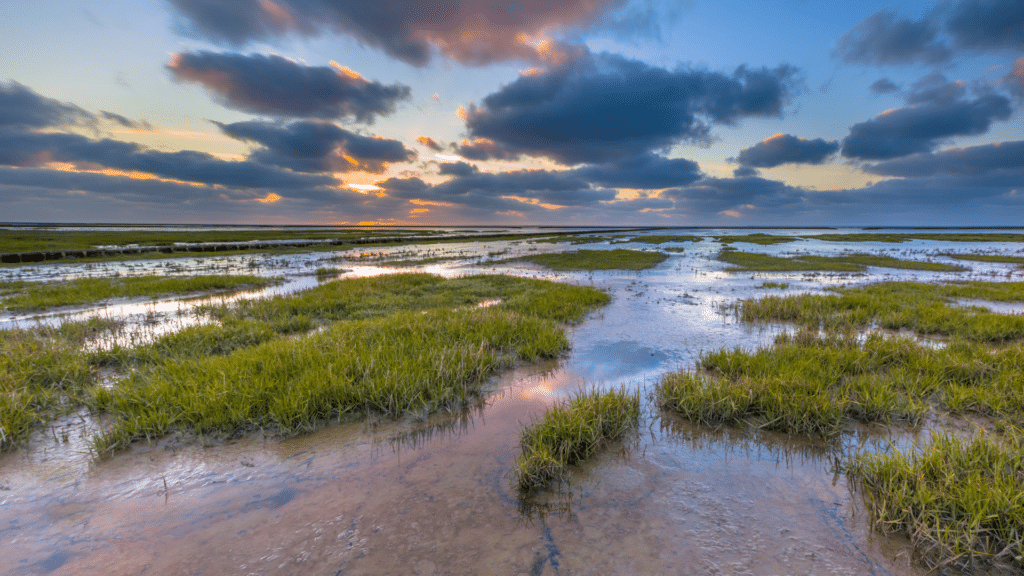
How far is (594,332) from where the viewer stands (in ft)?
38.8

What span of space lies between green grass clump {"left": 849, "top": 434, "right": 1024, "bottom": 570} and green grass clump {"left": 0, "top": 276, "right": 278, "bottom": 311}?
25.5 meters

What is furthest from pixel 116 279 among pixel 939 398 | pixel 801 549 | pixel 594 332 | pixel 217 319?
pixel 939 398

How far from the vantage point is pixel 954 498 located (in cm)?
363

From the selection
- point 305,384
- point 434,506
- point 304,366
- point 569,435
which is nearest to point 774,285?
point 569,435

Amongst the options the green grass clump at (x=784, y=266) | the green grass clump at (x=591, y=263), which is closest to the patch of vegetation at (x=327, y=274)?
the green grass clump at (x=591, y=263)

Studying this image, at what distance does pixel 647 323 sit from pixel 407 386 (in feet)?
29.4

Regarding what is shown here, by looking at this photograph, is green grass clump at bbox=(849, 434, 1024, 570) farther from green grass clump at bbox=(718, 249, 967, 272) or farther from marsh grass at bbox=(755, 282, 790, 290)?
green grass clump at bbox=(718, 249, 967, 272)

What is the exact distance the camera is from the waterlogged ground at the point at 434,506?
3.43m

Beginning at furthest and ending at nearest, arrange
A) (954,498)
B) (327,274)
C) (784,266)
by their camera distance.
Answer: (784,266), (327,274), (954,498)

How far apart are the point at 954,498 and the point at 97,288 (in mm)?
28999

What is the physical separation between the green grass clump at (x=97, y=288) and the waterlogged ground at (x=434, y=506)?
1577 cm

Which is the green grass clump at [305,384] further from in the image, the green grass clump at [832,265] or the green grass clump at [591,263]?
the green grass clump at [832,265]

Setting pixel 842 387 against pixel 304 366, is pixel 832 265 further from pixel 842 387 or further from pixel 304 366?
pixel 304 366

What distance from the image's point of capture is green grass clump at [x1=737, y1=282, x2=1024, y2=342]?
407 inches
